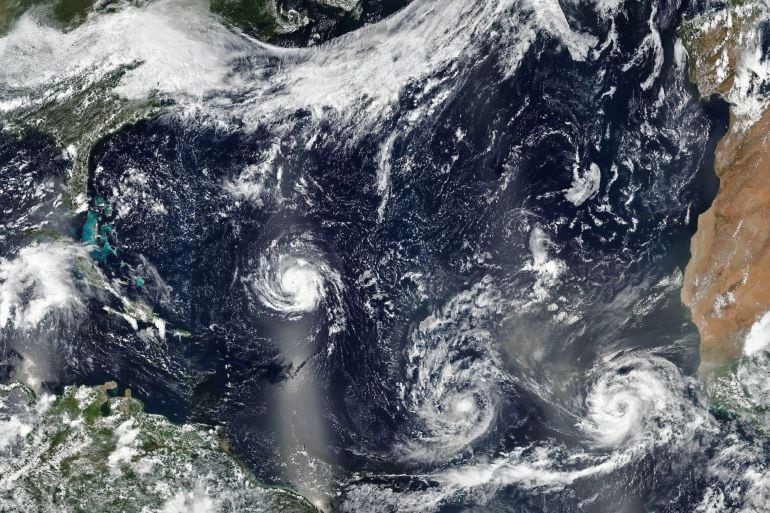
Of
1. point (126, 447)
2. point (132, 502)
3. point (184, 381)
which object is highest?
point (184, 381)

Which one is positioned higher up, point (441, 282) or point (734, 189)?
point (734, 189)

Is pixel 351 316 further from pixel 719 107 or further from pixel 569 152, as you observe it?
pixel 719 107

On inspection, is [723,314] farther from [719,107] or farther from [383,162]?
[383,162]

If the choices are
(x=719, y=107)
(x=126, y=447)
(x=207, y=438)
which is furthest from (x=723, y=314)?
(x=126, y=447)

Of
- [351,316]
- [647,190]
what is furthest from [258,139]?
[647,190]

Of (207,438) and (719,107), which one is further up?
(719,107)

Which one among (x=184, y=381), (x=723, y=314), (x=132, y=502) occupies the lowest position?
(x=132, y=502)

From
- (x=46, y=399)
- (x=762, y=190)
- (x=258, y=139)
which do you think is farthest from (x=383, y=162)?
(x=46, y=399)

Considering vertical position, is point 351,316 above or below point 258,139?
below
